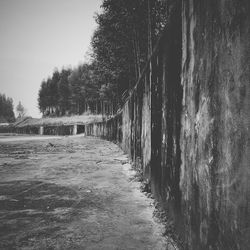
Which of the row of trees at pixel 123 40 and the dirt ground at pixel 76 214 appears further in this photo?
the row of trees at pixel 123 40

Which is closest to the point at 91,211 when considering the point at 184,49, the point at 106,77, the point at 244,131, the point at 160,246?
the point at 160,246

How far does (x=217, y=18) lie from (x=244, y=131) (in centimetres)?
59

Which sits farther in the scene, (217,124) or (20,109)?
(20,109)

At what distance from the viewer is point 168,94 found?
97.6 inches

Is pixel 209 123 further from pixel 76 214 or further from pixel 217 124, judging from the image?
pixel 76 214

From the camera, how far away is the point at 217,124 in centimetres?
127

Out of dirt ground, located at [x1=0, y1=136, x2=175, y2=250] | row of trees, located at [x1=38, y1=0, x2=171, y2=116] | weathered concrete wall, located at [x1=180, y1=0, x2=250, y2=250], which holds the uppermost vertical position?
row of trees, located at [x1=38, y1=0, x2=171, y2=116]

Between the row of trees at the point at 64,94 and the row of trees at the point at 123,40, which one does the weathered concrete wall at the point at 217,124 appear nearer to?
the row of trees at the point at 123,40

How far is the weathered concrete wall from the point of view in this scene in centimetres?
100

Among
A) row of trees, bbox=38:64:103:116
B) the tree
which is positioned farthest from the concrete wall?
the tree

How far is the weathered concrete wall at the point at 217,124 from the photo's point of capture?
100 centimetres

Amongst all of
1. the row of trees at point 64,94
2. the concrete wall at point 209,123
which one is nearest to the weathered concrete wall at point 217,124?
the concrete wall at point 209,123

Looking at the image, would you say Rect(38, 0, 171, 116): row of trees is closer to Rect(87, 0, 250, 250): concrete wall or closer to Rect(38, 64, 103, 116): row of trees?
Rect(87, 0, 250, 250): concrete wall

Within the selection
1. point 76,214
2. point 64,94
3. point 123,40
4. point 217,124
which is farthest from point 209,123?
point 64,94
